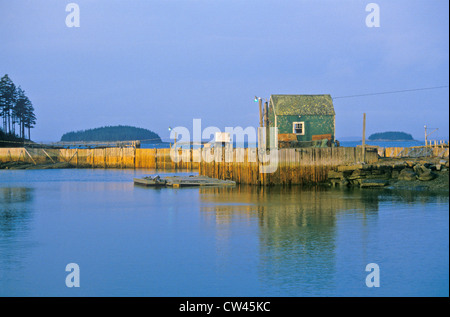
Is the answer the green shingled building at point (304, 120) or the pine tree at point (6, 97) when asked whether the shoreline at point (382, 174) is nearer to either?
the green shingled building at point (304, 120)

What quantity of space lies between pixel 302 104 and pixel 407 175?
16.0 metres

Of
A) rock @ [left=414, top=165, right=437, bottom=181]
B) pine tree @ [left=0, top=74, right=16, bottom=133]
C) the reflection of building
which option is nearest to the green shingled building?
the reflection of building

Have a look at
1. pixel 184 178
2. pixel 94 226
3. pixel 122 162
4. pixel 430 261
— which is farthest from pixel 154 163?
pixel 430 261

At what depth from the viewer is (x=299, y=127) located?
5438 cm

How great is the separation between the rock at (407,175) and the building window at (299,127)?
13.4m

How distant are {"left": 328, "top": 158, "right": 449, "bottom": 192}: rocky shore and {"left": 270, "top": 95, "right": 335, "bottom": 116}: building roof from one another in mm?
12075

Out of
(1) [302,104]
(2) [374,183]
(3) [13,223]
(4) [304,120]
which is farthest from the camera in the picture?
(1) [302,104]

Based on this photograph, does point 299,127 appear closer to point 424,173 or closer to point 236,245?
point 424,173

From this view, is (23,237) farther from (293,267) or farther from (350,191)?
(350,191)

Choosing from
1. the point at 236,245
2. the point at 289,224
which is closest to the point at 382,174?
the point at 289,224

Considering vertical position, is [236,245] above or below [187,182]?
below

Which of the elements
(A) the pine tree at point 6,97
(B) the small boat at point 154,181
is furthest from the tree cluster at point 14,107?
(B) the small boat at point 154,181

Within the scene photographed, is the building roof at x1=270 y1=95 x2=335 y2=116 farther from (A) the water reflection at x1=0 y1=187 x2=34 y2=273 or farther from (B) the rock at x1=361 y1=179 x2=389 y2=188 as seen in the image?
(A) the water reflection at x1=0 y1=187 x2=34 y2=273
